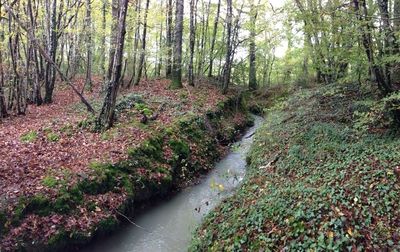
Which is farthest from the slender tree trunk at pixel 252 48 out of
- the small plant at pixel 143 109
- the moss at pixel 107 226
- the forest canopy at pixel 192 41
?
the moss at pixel 107 226

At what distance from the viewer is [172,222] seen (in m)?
8.28

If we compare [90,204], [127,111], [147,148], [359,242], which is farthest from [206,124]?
[359,242]

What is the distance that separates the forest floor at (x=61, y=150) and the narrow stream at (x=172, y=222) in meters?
0.75

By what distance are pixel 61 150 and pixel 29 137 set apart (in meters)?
1.50

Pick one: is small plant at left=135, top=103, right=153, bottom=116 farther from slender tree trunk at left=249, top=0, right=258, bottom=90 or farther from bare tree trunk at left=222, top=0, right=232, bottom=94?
slender tree trunk at left=249, top=0, right=258, bottom=90

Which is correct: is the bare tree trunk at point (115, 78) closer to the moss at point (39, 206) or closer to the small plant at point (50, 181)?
the small plant at point (50, 181)

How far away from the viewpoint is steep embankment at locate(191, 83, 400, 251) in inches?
198

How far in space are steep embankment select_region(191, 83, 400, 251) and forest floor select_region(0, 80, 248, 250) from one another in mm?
3084

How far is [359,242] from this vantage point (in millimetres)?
4832

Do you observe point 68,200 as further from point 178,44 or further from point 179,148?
point 178,44

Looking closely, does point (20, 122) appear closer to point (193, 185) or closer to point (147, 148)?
point (147, 148)

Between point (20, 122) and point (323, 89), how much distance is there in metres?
11.4

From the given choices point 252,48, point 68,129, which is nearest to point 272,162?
point 68,129

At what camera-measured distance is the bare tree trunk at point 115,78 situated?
9852mm
